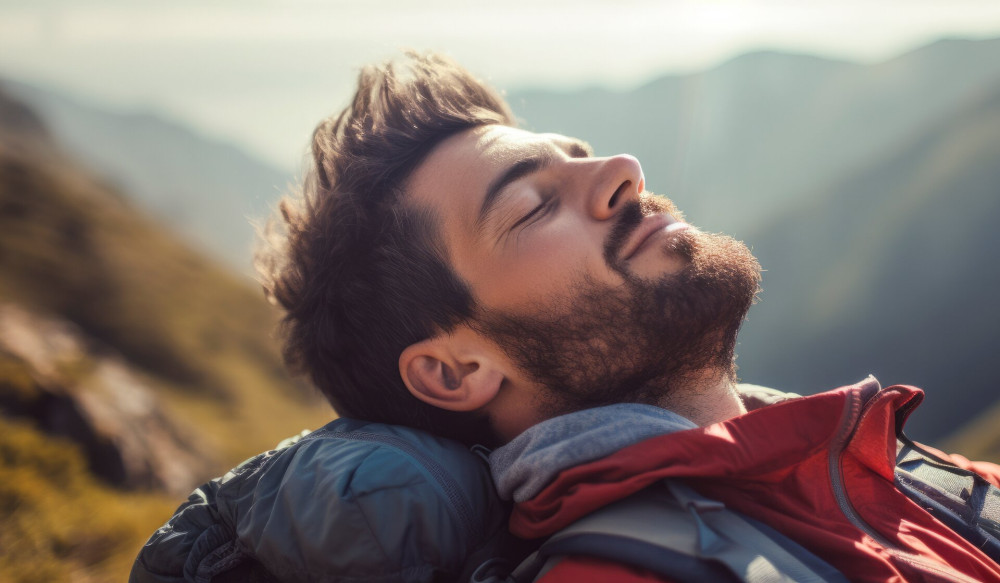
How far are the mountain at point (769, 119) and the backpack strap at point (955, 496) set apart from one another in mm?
12399

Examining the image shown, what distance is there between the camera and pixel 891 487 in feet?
6.59

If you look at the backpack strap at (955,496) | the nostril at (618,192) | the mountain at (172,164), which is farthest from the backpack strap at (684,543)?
the mountain at (172,164)

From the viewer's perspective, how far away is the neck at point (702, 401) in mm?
2504

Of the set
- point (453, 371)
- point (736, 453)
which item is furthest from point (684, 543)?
point (453, 371)

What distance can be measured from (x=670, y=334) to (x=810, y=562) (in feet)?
3.19

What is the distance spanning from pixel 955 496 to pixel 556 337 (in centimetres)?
166

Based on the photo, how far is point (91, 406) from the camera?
5.11 meters

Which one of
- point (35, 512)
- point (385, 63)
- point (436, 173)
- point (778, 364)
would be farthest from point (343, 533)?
point (778, 364)

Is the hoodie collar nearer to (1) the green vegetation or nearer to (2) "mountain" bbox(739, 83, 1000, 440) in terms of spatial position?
(1) the green vegetation

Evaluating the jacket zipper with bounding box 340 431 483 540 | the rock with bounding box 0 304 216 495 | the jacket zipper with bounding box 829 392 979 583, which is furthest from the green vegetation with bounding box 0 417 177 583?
the jacket zipper with bounding box 829 392 979 583

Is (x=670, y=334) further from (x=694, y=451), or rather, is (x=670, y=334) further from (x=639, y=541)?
(x=639, y=541)

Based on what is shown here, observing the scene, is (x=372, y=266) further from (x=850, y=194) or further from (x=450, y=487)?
(x=850, y=194)

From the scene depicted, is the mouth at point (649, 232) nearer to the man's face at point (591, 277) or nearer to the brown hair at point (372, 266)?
the man's face at point (591, 277)

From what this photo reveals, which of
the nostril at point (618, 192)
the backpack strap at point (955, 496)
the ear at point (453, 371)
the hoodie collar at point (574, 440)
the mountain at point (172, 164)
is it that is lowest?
the backpack strap at point (955, 496)
